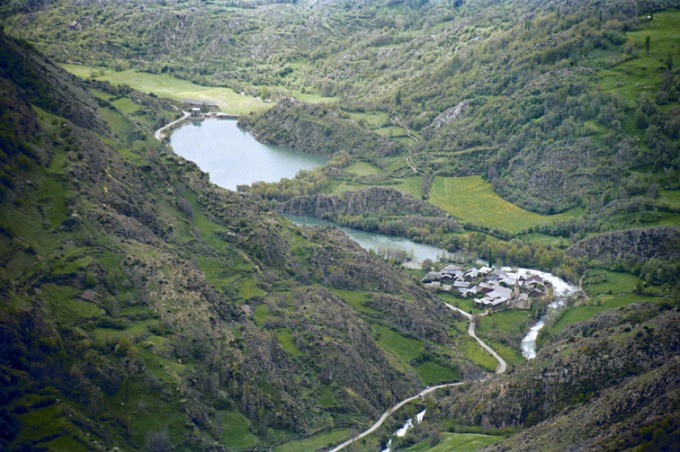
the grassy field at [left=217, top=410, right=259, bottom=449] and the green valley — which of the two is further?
the grassy field at [left=217, top=410, right=259, bottom=449]

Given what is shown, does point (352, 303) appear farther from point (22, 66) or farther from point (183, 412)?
point (22, 66)

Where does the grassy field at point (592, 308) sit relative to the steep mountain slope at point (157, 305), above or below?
below

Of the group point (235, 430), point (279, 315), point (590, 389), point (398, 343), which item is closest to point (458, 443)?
point (590, 389)

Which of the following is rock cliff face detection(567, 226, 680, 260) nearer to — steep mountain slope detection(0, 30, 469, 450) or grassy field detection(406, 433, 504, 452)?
steep mountain slope detection(0, 30, 469, 450)

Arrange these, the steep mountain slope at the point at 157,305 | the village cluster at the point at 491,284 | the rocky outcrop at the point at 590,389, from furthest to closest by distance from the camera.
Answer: the village cluster at the point at 491,284, the steep mountain slope at the point at 157,305, the rocky outcrop at the point at 590,389

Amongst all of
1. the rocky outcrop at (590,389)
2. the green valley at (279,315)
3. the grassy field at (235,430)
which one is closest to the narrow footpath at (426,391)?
the green valley at (279,315)

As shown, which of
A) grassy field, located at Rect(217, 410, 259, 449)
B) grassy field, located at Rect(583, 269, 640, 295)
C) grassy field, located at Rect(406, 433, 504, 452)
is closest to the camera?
grassy field, located at Rect(217, 410, 259, 449)

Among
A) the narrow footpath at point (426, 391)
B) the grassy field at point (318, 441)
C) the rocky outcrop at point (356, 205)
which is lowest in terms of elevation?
the narrow footpath at point (426, 391)

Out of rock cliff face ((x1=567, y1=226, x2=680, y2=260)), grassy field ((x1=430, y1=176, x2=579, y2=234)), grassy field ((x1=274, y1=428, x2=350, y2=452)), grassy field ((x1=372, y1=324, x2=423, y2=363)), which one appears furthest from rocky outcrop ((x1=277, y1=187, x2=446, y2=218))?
grassy field ((x1=274, y1=428, x2=350, y2=452))

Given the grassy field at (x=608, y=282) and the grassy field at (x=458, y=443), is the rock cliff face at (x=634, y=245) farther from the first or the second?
the grassy field at (x=458, y=443)
